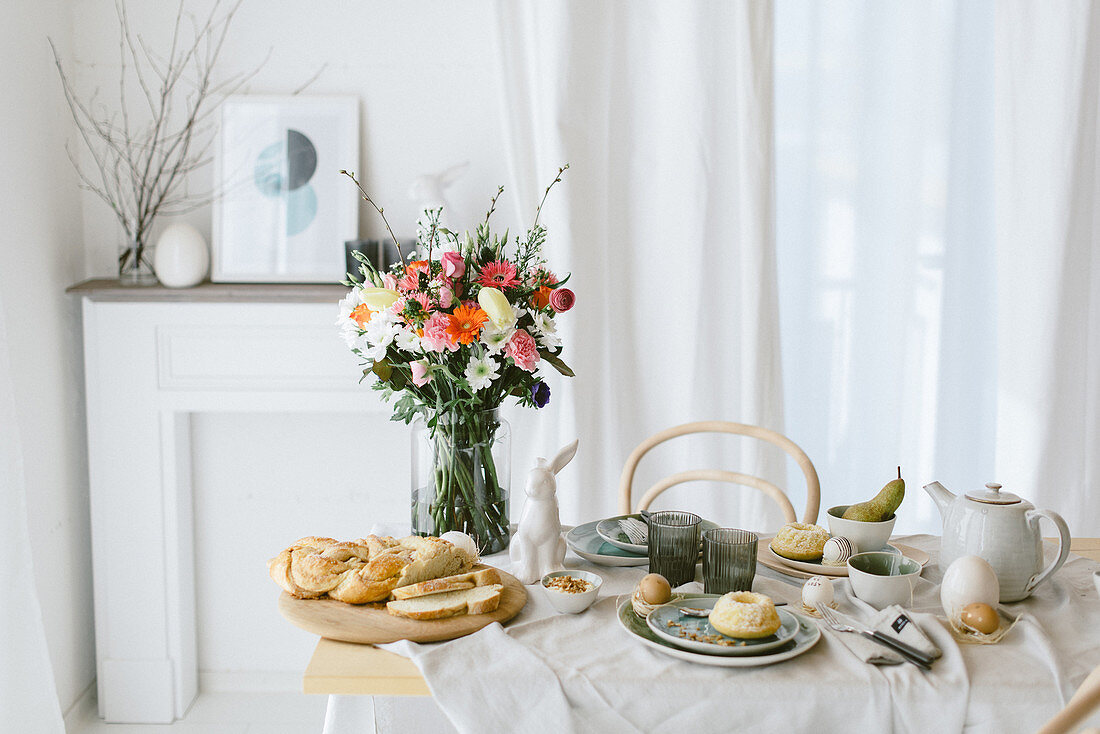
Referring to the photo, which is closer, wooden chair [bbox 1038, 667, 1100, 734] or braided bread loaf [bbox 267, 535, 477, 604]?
wooden chair [bbox 1038, 667, 1100, 734]

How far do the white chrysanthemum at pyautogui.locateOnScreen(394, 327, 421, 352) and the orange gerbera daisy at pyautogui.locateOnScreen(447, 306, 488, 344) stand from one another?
65mm

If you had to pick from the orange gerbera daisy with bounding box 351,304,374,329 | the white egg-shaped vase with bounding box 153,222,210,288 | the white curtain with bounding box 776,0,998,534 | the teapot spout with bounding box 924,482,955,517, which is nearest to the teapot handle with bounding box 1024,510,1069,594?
the teapot spout with bounding box 924,482,955,517

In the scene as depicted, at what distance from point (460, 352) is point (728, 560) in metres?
0.51

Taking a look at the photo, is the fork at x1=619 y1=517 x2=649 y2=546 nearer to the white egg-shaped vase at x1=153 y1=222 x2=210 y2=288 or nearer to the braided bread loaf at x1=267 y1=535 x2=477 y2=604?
the braided bread loaf at x1=267 y1=535 x2=477 y2=604

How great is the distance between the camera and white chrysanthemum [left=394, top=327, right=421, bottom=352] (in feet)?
4.71

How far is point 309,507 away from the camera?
106 inches

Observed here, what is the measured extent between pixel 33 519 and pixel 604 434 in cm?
145

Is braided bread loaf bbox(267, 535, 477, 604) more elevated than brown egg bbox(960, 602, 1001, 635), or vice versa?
braided bread loaf bbox(267, 535, 477, 604)

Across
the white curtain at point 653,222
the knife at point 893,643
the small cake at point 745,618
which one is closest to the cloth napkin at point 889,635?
the knife at point 893,643

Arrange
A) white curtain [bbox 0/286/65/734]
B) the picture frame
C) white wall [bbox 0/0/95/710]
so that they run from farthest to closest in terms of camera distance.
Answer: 1. the picture frame
2. white wall [bbox 0/0/95/710]
3. white curtain [bbox 0/286/65/734]

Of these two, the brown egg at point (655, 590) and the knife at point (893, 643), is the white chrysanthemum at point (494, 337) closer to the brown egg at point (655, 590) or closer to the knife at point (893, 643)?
the brown egg at point (655, 590)

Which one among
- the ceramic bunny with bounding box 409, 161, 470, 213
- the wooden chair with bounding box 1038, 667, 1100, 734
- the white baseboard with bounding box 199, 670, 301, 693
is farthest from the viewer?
the white baseboard with bounding box 199, 670, 301, 693

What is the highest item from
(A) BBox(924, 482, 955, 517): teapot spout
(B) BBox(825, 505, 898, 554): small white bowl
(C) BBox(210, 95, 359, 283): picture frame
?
(C) BBox(210, 95, 359, 283): picture frame

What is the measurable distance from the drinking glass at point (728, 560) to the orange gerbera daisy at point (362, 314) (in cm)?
61
